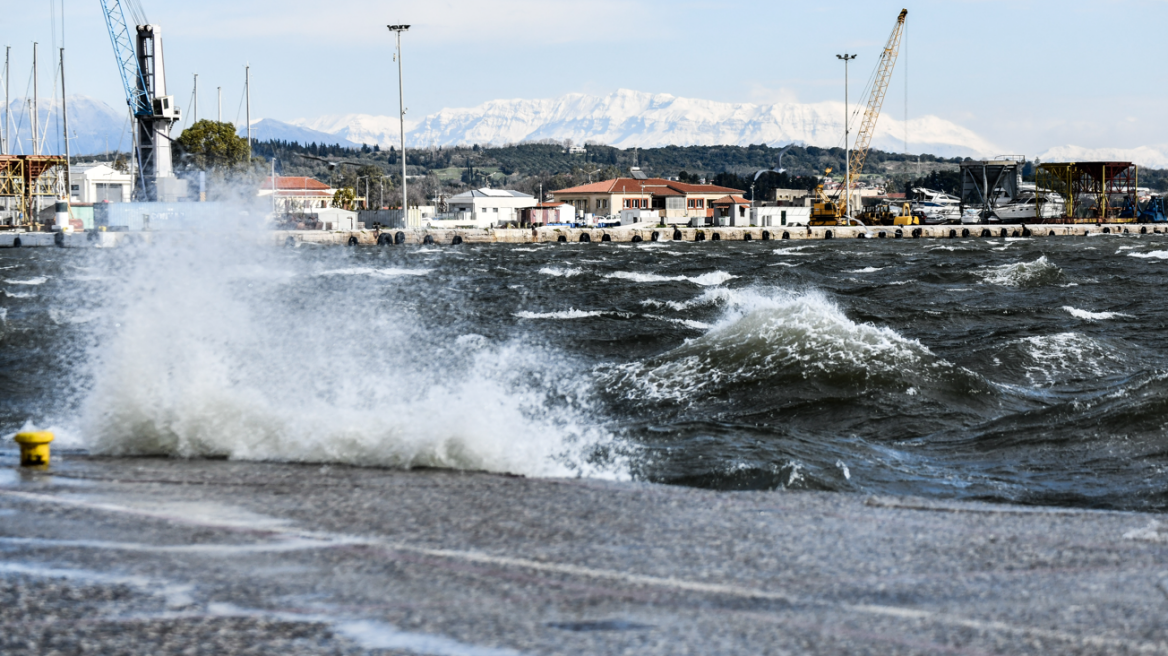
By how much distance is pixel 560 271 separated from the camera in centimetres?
3928

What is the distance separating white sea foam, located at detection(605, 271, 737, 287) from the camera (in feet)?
Answer: 112

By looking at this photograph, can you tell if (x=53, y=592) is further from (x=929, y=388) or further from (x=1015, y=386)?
(x=1015, y=386)

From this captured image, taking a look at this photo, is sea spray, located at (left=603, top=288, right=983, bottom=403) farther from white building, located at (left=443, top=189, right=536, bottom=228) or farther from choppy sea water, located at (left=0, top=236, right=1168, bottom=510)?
white building, located at (left=443, top=189, right=536, bottom=228)

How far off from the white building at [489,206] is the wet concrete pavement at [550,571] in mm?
98263

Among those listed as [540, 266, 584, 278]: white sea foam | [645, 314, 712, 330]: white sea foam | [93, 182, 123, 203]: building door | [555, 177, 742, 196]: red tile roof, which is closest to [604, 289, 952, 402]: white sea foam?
[645, 314, 712, 330]: white sea foam

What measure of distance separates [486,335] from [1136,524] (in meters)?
A: 14.0

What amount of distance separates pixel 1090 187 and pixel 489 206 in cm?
5594

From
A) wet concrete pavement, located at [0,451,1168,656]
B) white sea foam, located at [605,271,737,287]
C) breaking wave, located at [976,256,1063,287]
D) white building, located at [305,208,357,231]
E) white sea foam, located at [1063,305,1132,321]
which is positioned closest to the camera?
wet concrete pavement, located at [0,451,1168,656]

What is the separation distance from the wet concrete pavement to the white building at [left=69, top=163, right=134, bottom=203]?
96088 millimetres

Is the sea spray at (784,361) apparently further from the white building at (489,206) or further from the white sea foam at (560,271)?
the white building at (489,206)

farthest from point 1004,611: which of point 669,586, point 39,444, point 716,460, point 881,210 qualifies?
point 881,210

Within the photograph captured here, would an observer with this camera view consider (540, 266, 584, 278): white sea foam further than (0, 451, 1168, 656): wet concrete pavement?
Yes

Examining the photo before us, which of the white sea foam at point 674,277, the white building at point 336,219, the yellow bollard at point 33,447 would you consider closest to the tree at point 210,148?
the white building at point 336,219

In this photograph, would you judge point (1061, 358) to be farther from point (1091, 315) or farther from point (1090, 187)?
point (1090, 187)
